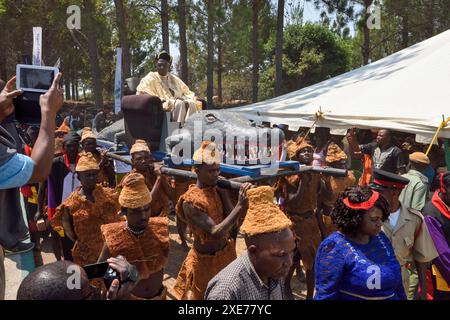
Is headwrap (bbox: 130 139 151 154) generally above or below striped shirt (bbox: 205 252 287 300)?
above

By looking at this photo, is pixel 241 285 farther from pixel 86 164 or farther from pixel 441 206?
pixel 86 164

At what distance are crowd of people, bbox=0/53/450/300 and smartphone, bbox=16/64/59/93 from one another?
Answer: 0.30ft

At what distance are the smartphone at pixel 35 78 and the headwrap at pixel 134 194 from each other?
1095 millimetres

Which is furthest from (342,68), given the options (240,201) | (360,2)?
(240,201)

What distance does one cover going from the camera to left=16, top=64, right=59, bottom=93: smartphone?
2.07 metres

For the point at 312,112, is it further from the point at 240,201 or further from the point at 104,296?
the point at 104,296

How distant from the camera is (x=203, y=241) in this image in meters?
3.29

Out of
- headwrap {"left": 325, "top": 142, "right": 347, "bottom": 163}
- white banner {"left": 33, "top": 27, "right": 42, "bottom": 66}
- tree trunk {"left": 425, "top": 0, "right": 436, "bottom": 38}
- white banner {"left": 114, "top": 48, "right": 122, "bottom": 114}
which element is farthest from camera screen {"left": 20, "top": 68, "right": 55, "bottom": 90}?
tree trunk {"left": 425, "top": 0, "right": 436, "bottom": 38}

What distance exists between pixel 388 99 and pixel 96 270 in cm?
570

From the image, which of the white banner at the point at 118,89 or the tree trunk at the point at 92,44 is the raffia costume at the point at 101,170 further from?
the tree trunk at the point at 92,44

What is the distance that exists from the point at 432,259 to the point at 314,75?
62.8 ft

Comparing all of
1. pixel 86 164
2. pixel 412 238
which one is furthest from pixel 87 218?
pixel 412 238

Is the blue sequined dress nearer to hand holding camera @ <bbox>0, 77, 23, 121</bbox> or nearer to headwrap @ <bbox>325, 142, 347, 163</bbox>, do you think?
hand holding camera @ <bbox>0, 77, 23, 121</bbox>

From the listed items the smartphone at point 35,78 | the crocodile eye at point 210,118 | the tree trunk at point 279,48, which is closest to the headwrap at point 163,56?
the crocodile eye at point 210,118
